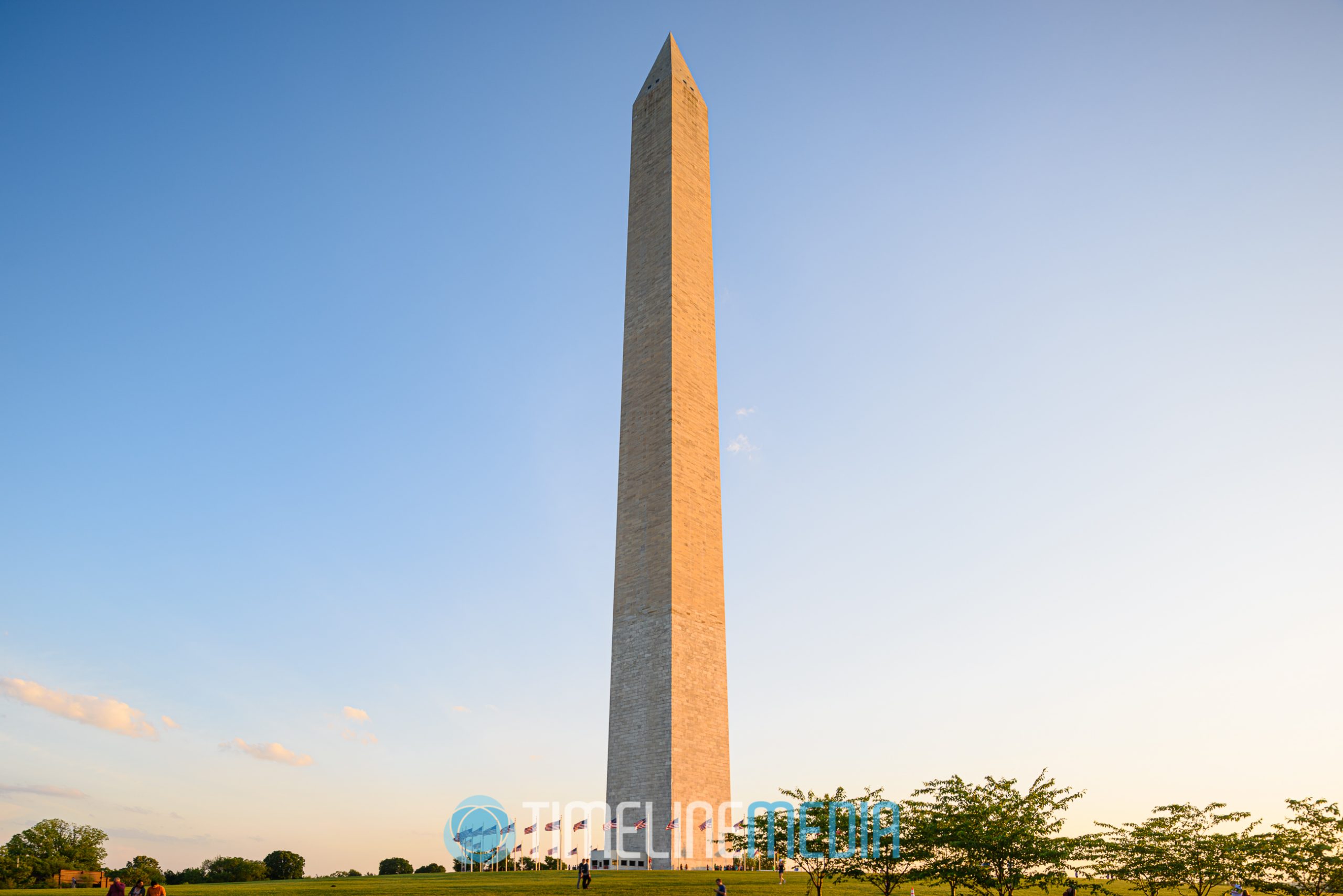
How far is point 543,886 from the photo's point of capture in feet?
90.6

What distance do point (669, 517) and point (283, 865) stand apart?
3166 centimetres

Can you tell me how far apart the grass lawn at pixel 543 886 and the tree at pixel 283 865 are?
14.9m

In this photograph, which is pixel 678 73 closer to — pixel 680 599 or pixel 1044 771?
pixel 680 599

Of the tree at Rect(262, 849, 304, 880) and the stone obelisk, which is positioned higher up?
the stone obelisk

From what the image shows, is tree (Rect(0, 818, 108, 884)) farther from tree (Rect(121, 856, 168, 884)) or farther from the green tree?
the green tree

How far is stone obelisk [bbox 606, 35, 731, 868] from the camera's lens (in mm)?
33781

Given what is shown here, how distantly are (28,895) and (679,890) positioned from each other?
2009 centimetres

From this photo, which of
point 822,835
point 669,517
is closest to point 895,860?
point 822,835

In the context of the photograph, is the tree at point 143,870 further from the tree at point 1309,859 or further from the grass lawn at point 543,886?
the tree at point 1309,859

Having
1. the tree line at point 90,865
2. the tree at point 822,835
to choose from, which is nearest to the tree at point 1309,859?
the tree at point 822,835

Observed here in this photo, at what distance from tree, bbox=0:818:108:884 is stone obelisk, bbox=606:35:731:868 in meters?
36.2

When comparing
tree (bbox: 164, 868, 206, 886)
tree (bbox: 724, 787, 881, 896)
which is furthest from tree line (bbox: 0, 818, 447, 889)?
tree (bbox: 724, 787, 881, 896)

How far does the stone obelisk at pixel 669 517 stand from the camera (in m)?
33.8

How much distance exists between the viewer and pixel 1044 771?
83.6 feet
